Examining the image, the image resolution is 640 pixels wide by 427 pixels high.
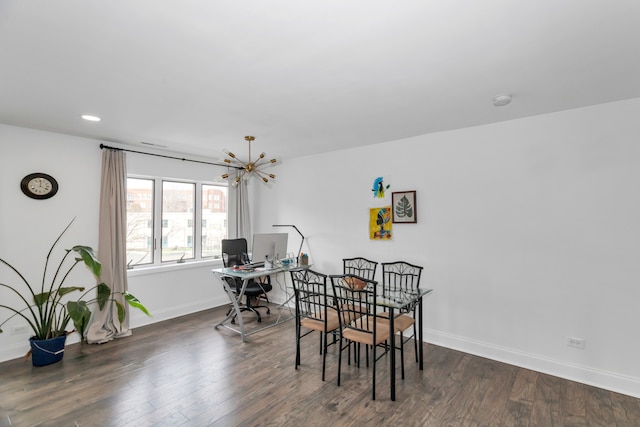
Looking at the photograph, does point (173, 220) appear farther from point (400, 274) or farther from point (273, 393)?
point (400, 274)

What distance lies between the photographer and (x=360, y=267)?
14.1 feet

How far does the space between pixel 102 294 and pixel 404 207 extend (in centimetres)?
399

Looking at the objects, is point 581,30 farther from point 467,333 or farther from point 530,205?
point 467,333

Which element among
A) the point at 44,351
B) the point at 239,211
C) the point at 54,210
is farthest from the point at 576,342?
the point at 54,210

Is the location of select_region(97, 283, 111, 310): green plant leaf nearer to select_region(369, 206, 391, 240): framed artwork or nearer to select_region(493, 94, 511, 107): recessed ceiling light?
select_region(369, 206, 391, 240): framed artwork

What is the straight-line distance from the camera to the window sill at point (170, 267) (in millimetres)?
4375

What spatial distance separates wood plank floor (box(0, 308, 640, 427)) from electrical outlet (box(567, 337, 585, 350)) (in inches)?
13.7

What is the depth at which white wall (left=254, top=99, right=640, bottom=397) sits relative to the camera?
108 inches

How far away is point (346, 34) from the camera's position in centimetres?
177

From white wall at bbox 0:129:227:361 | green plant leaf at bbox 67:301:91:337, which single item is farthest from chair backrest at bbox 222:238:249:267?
Answer: green plant leaf at bbox 67:301:91:337

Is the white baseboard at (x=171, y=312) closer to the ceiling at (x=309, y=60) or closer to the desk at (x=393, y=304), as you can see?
the ceiling at (x=309, y=60)

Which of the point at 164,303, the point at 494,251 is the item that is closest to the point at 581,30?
the point at 494,251

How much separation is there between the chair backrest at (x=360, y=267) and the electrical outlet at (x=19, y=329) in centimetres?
391

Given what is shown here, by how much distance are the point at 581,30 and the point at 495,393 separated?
2.83 m
